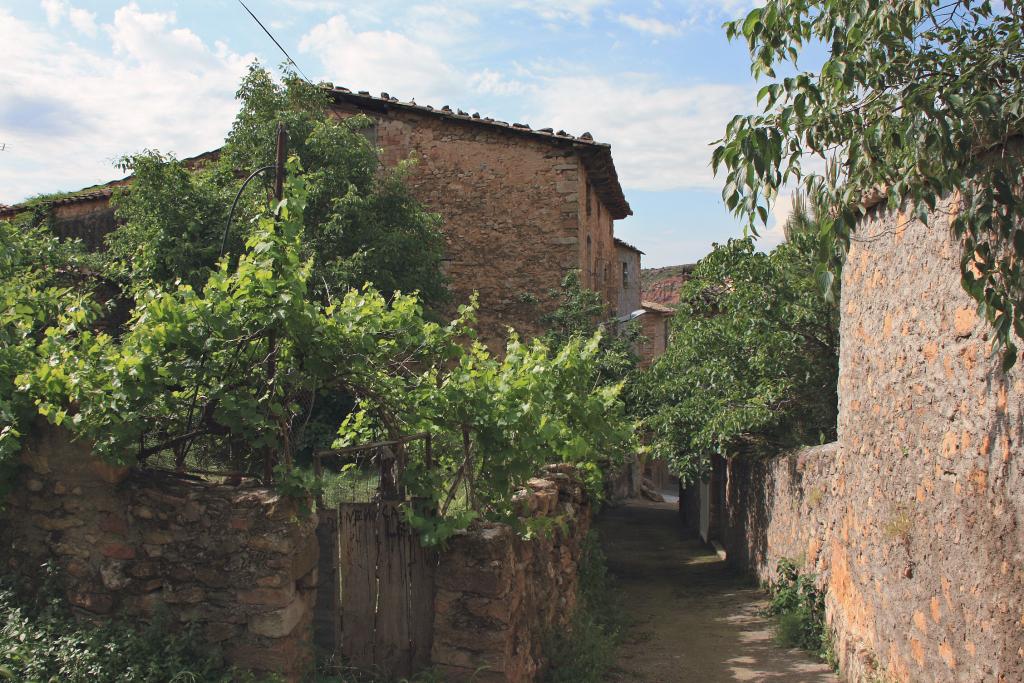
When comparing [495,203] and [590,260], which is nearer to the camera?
[495,203]

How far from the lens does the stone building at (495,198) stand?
1505 cm

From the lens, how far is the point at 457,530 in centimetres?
523

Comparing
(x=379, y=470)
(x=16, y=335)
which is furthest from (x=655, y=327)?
→ (x=16, y=335)

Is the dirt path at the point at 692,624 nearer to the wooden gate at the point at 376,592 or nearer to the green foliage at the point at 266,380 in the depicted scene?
the wooden gate at the point at 376,592

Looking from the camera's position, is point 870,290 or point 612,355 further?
point 612,355

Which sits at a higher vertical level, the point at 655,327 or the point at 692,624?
the point at 655,327

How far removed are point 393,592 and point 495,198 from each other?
10.6 meters

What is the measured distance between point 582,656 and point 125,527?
3.61 m

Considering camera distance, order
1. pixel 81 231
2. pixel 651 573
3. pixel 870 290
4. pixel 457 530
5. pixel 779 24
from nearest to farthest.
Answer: pixel 779 24
pixel 457 530
pixel 870 290
pixel 651 573
pixel 81 231

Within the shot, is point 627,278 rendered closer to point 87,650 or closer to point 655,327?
point 655,327

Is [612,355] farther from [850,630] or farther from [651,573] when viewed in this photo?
[850,630]

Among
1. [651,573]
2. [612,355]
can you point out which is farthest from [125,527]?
[651,573]

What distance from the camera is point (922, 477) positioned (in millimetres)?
5293

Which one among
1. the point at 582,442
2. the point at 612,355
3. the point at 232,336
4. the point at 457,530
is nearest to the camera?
the point at 232,336
